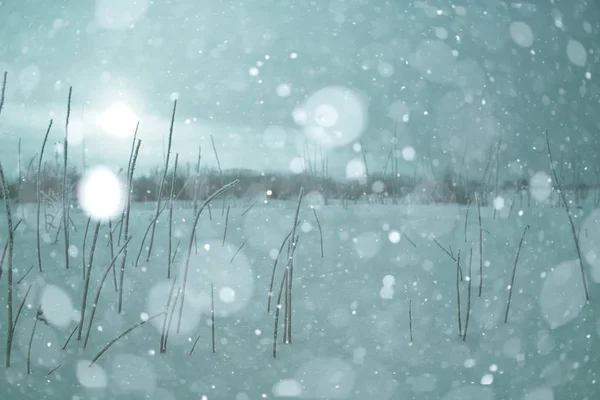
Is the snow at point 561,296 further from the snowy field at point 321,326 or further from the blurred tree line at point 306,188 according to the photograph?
the blurred tree line at point 306,188

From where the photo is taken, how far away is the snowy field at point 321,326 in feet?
3.61

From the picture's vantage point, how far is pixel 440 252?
2287 mm

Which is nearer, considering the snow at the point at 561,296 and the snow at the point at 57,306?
the snow at the point at 57,306

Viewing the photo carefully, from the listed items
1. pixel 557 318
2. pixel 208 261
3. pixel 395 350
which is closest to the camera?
pixel 395 350

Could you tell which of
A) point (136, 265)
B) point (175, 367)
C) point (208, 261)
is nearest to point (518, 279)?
point (208, 261)

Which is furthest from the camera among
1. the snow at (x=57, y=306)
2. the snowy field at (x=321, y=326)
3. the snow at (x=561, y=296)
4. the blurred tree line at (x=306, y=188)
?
the blurred tree line at (x=306, y=188)

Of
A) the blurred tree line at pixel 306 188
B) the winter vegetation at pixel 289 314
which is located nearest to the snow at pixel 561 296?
the winter vegetation at pixel 289 314

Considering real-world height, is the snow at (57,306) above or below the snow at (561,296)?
below

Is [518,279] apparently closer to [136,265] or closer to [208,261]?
[208,261]

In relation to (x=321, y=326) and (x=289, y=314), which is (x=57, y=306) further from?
A: (x=321, y=326)

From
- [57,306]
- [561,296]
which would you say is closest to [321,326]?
[57,306]

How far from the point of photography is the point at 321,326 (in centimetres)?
146

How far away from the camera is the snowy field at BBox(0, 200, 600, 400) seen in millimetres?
1102

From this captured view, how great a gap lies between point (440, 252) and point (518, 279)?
44cm
